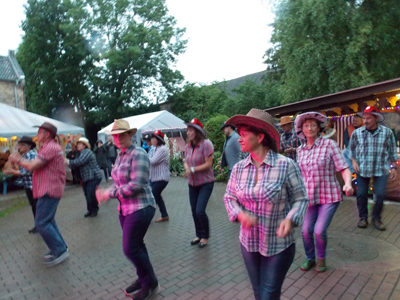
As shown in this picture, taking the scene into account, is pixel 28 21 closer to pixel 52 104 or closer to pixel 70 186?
pixel 52 104

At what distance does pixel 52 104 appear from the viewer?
97.5 feet

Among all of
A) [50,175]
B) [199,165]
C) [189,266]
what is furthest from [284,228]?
[50,175]

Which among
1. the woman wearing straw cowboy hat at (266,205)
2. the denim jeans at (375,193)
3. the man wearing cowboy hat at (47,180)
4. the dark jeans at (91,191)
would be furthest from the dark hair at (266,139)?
the dark jeans at (91,191)

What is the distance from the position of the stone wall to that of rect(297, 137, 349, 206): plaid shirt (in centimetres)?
2936

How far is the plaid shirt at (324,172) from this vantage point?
3.45 metres

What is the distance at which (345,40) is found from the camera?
12.5 meters

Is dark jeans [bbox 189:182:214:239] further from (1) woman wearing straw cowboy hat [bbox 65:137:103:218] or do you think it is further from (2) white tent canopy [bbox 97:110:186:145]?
(2) white tent canopy [bbox 97:110:186:145]

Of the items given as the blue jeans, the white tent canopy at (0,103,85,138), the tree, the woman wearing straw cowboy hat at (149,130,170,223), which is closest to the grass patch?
the white tent canopy at (0,103,85,138)

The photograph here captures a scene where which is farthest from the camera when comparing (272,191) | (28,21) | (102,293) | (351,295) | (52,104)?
(52,104)

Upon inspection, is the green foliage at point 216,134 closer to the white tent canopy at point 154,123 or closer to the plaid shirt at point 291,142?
the white tent canopy at point 154,123

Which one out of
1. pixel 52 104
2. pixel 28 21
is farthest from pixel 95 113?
pixel 28 21

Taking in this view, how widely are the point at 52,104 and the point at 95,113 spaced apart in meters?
4.72

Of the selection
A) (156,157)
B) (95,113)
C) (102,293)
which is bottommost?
(102,293)

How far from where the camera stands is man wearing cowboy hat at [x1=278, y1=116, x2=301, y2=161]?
5946 mm
